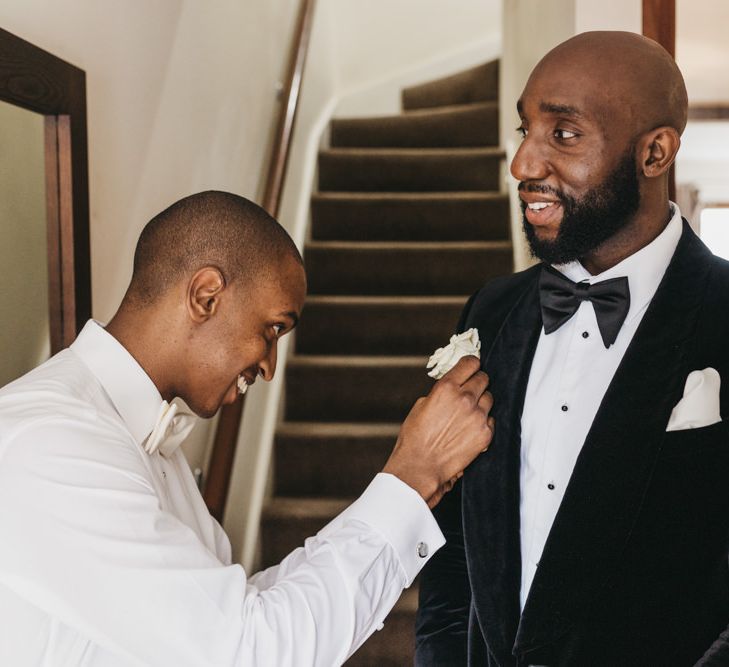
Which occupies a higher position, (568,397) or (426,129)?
(426,129)

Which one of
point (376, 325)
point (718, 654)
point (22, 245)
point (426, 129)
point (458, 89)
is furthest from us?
point (458, 89)

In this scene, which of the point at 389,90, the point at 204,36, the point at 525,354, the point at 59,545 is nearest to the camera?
the point at 59,545

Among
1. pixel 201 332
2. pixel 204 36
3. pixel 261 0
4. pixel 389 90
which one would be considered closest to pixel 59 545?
pixel 201 332

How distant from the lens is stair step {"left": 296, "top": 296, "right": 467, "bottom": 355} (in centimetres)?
385

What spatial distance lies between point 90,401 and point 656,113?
101 cm

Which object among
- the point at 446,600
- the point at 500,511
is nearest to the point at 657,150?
the point at 500,511

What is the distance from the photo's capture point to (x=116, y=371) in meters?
1.26

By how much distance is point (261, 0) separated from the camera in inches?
139

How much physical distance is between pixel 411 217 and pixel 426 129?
3.09 ft

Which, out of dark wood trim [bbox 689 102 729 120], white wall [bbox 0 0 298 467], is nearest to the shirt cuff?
white wall [bbox 0 0 298 467]

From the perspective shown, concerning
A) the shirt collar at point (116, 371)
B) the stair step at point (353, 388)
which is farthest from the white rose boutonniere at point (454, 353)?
the stair step at point (353, 388)

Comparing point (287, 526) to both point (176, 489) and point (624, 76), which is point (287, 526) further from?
point (624, 76)

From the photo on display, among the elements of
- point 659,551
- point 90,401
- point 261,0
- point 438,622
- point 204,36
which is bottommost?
point 438,622

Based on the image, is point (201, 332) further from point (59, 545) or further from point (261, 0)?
point (261, 0)
